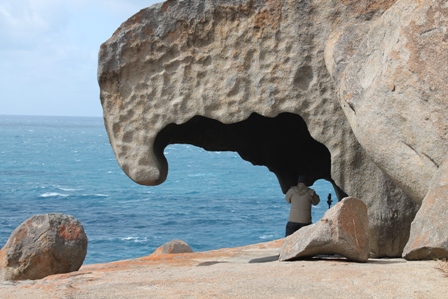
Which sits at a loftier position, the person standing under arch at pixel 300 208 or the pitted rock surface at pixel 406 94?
the pitted rock surface at pixel 406 94

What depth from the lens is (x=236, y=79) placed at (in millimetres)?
9484

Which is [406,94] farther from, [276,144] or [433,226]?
[276,144]

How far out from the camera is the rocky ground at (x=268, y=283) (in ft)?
19.3

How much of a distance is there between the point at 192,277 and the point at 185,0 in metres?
4.03

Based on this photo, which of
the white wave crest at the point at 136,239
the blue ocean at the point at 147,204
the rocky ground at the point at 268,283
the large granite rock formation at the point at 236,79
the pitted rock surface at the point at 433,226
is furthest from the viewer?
the blue ocean at the point at 147,204

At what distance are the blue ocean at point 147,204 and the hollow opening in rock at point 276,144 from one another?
Result: 9.52m

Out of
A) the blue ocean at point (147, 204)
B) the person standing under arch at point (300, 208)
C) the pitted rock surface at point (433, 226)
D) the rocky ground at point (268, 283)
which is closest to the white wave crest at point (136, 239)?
the blue ocean at point (147, 204)

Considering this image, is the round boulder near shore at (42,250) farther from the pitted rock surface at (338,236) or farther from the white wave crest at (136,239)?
the white wave crest at (136,239)

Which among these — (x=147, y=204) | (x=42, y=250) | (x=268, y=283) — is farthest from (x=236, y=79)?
(x=147, y=204)

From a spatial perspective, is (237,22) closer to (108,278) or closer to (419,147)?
(419,147)

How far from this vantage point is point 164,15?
9.53m

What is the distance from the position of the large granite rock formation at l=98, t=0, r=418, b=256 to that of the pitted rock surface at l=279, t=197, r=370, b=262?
155 centimetres

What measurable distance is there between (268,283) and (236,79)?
3.78 m

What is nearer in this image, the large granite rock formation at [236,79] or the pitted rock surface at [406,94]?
the pitted rock surface at [406,94]
